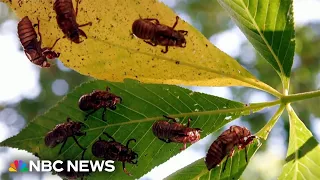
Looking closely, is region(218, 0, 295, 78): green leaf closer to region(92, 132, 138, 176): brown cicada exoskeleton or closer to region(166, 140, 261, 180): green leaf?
region(166, 140, 261, 180): green leaf

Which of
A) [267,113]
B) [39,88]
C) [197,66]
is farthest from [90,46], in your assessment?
[39,88]

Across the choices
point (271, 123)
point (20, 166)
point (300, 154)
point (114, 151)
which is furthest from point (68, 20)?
point (20, 166)

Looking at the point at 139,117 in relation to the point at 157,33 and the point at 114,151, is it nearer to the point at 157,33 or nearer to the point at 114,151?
the point at 114,151

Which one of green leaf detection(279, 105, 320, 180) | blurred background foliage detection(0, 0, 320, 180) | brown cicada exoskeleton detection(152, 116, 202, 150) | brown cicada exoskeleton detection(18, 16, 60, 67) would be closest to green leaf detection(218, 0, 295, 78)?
green leaf detection(279, 105, 320, 180)

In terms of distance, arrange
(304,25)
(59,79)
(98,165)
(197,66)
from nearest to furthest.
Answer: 1. (197,66)
2. (98,165)
3. (304,25)
4. (59,79)

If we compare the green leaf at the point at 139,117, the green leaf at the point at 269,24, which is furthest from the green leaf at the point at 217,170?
the green leaf at the point at 269,24

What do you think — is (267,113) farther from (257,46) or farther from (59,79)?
(257,46)
